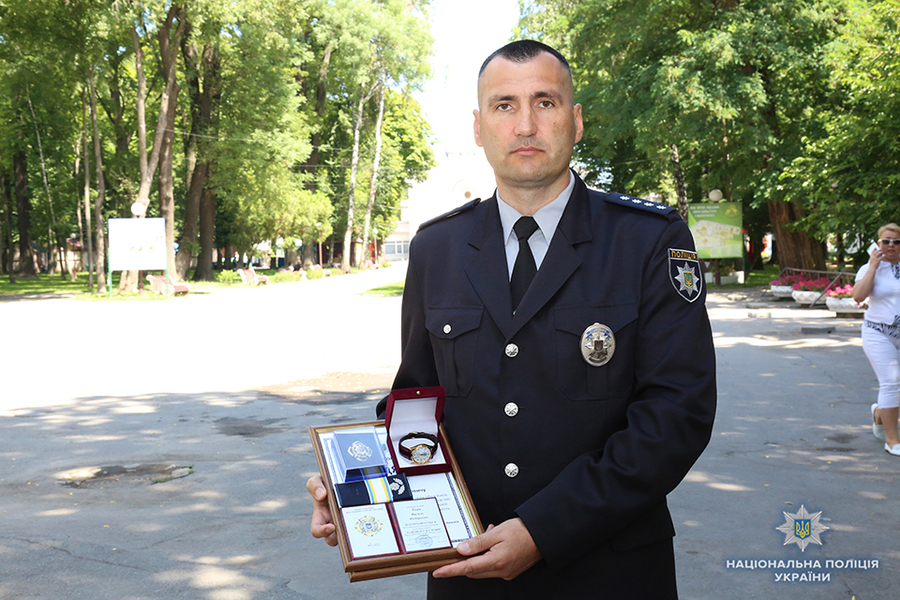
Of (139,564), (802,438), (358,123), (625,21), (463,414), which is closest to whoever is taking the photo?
(463,414)

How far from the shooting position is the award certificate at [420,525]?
1979 mm

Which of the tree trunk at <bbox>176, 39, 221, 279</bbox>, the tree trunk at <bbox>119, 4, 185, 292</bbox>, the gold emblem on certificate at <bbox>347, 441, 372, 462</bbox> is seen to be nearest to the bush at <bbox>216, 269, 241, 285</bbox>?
the tree trunk at <bbox>176, 39, 221, 279</bbox>

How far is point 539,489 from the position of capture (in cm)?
216

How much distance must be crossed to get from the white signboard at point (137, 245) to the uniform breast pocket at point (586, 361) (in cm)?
3115

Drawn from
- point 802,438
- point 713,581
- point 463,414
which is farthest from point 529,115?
point 802,438

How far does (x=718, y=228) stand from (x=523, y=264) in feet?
91.3

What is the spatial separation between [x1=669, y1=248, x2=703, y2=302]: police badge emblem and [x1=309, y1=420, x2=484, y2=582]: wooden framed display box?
743 millimetres

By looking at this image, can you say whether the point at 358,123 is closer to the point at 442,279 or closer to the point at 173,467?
the point at 173,467

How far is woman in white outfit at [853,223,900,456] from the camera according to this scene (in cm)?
727

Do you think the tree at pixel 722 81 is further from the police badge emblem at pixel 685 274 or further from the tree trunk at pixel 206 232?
the tree trunk at pixel 206 232

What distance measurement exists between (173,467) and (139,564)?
93.6 inches

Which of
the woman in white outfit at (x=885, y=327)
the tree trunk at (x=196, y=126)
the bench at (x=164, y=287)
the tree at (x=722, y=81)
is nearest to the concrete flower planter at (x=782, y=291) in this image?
the tree at (x=722, y=81)

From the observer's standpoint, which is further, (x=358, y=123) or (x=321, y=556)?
(x=358, y=123)

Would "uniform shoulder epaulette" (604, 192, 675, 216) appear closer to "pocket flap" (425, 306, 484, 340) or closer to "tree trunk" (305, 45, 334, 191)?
"pocket flap" (425, 306, 484, 340)
